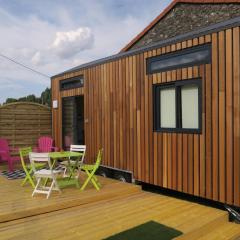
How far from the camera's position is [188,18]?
9.66 meters

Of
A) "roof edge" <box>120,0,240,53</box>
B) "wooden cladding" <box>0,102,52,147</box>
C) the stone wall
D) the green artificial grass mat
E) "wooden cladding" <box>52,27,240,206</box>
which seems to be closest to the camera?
the green artificial grass mat

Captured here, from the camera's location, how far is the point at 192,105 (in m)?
5.23

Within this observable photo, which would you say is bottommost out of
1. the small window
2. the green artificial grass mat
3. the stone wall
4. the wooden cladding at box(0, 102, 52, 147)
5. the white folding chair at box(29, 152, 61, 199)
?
the green artificial grass mat

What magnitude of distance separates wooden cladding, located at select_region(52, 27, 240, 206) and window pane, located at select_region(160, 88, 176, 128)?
22 cm

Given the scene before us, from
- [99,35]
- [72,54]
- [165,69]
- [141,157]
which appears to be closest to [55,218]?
[141,157]

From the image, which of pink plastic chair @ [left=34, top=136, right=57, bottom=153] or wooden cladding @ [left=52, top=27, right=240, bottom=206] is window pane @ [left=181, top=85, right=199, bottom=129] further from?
pink plastic chair @ [left=34, top=136, right=57, bottom=153]

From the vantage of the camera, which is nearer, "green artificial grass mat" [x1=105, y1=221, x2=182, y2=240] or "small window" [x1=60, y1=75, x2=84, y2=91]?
"green artificial grass mat" [x1=105, y1=221, x2=182, y2=240]

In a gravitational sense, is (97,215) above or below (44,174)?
below

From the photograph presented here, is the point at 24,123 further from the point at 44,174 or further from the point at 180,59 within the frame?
the point at 180,59

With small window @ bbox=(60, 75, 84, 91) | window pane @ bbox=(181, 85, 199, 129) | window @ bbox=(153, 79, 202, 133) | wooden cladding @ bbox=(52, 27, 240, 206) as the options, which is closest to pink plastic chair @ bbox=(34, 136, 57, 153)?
small window @ bbox=(60, 75, 84, 91)

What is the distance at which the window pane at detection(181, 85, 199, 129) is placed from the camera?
5.18 metres

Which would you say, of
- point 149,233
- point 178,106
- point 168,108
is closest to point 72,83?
point 168,108

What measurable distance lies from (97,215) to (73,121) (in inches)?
197

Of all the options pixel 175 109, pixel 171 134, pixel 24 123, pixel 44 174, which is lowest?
pixel 44 174
